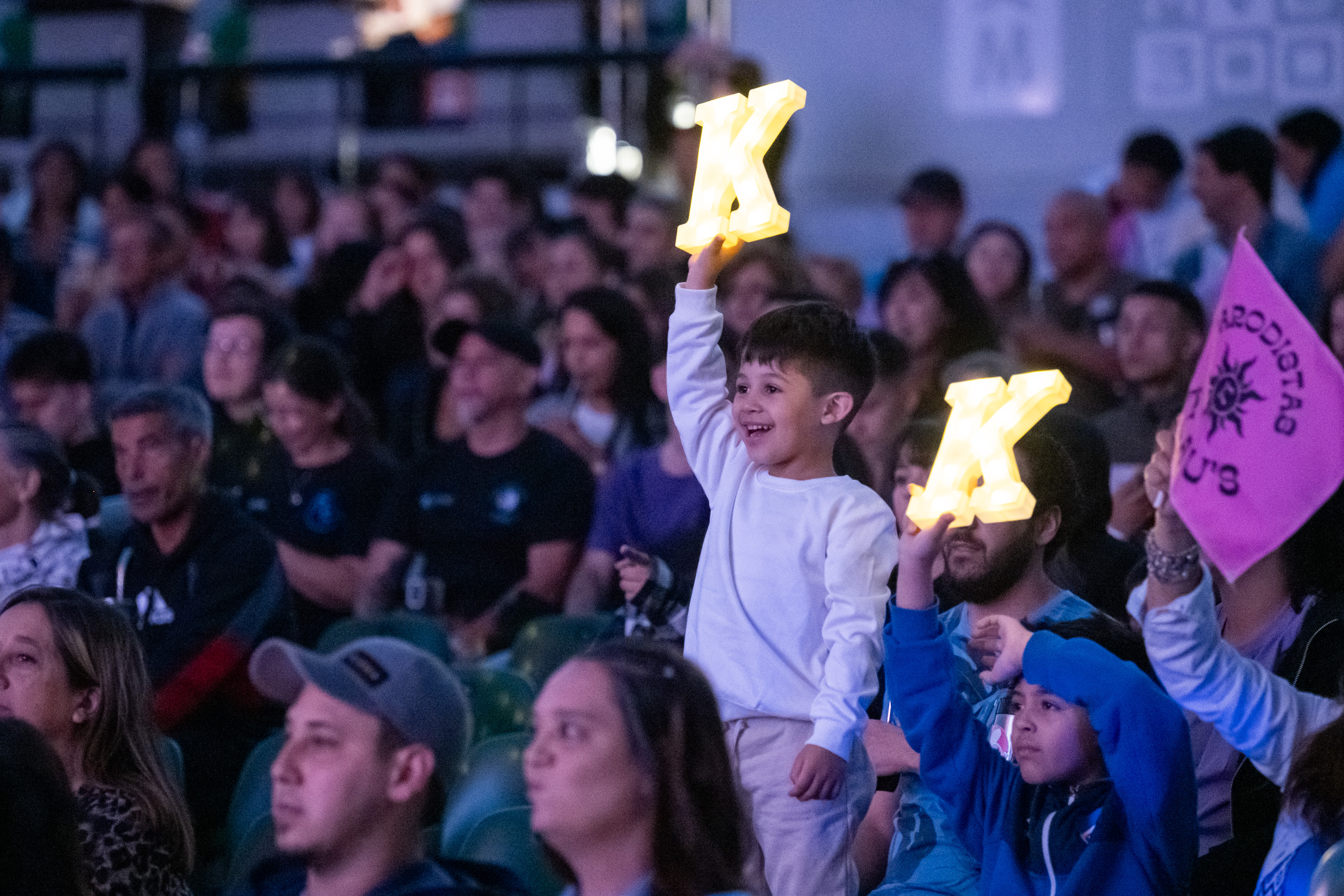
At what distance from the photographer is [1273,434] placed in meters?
3.26

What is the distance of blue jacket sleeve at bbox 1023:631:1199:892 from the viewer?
272 centimetres

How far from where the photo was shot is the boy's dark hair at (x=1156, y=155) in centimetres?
720

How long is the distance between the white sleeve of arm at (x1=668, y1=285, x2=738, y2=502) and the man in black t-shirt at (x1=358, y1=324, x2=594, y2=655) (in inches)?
71.0

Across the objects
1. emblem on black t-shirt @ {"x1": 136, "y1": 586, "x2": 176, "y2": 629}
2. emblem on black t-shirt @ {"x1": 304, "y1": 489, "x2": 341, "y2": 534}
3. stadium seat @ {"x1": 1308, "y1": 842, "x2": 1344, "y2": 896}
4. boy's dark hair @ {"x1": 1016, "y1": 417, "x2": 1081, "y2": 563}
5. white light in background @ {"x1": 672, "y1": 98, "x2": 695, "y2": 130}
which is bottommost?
emblem on black t-shirt @ {"x1": 136, "y1": 586, "x2": 176, "y2": 629}

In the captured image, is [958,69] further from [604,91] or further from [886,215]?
[604,91]

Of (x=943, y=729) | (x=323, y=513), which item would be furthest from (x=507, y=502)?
(x=943, y=729)

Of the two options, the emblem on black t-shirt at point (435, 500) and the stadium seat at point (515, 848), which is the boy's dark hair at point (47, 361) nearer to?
the emblem on black t-shirt at point (435, 500)

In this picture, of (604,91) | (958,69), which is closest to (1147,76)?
(958,69)

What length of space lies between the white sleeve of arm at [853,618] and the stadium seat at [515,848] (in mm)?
620

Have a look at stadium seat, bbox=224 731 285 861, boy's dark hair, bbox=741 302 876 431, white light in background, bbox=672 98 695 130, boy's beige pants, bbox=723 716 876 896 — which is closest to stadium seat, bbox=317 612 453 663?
stadium seat, bbox=224 731 285 861

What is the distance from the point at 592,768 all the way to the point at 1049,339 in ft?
13.2

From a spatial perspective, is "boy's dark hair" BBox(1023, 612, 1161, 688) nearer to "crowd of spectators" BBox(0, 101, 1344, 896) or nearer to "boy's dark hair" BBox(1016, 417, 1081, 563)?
"crowd of spectators" BBox(0, 101, 1344, 896)

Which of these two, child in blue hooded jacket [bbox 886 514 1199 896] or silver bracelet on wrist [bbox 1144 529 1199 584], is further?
silver bracelet on wrist [bbox 1144 529 1199 584]

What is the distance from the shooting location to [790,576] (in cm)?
312
